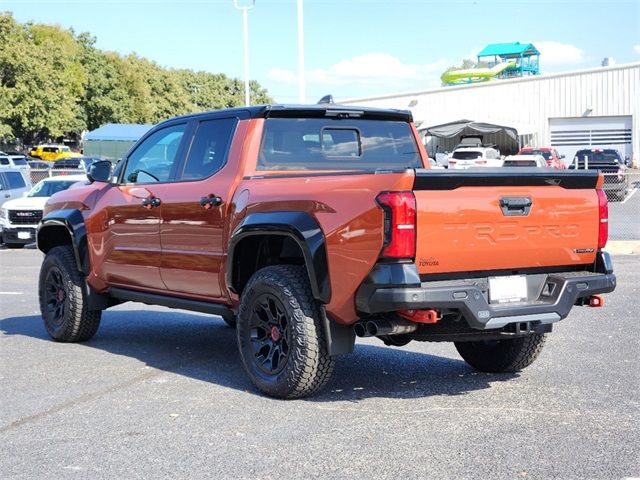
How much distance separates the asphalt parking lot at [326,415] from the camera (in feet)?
15.2

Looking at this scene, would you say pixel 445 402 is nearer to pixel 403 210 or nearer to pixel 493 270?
pixel 493 270

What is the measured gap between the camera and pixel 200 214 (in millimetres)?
6742

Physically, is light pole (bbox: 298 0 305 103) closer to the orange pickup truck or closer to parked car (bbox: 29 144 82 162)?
the orange pickup truck

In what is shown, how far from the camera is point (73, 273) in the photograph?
823cm

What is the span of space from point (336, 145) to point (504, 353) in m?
2.03

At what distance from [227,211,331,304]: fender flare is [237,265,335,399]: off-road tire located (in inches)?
5.7

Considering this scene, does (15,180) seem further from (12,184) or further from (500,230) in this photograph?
(500,230)

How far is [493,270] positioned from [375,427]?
3.99 feet

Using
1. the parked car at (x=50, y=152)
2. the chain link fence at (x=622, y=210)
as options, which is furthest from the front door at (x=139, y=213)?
the parked car at (x=50, y=152)

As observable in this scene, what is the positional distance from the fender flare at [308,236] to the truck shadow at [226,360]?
879 millimetres

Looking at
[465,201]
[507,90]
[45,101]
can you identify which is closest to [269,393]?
[465,201]

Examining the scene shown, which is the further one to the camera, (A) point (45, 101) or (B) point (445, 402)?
(A) point (45, 101)

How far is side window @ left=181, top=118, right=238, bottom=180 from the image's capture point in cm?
682

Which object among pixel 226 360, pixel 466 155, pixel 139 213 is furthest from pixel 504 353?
pixel 466 155
